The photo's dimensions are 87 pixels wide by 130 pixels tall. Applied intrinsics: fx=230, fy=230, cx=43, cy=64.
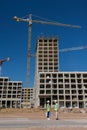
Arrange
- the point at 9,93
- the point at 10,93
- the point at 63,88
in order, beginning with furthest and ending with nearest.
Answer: the point at 10,93 < the point at 9,93 < the point at 63,88

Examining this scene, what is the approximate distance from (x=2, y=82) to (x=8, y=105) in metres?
16.0

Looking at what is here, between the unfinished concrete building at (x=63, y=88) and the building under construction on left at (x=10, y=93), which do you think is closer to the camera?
the unfinished concrete building at (x=63, y=88)

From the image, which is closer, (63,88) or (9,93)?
(63,88)

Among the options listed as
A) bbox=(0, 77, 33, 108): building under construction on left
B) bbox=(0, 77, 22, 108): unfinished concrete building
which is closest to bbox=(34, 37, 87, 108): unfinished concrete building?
bbox=(0, 77, 33, 108): building under construction on left

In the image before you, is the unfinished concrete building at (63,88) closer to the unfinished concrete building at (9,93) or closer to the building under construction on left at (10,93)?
the building under construction on left at (10,93)

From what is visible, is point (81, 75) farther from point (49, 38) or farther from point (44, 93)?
point (49, 38)

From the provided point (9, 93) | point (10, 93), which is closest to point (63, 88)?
point (10, 93)

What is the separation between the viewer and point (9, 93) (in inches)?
6176

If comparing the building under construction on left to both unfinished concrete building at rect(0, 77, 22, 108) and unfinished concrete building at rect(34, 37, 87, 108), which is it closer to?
unfinished concrete building at rect(0, 77, 22, 108)

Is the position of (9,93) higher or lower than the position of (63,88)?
lower

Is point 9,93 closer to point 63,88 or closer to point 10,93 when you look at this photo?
point 10,93

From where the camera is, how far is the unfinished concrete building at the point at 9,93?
15338 cm

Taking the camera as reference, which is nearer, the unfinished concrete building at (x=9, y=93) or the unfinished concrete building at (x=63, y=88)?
the unfinished concrete building at (x=63, y=88)

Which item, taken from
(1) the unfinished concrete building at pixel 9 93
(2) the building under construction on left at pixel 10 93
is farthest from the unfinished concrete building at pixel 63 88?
(1) the unfinished concrete building at pixel 9 93
